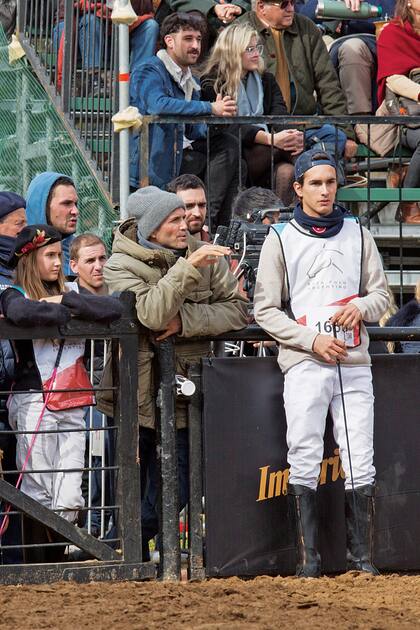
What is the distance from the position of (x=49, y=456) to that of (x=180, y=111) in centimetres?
368

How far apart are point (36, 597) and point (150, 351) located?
1.47 m

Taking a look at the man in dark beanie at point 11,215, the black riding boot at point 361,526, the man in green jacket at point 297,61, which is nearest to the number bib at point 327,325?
the black riding boot at point 361,526

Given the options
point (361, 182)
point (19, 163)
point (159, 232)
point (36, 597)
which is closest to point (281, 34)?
point (361, 182)

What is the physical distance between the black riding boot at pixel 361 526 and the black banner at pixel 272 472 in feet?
0.75

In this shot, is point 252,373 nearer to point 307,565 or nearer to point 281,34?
point 307,565

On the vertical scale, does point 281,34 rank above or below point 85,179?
above

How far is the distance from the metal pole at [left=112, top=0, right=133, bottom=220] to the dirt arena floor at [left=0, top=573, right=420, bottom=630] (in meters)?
4.01

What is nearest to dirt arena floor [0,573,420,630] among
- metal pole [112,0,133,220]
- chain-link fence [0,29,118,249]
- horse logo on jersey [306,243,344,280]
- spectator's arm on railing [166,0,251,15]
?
horse logo on jersey [306,243,344,280]

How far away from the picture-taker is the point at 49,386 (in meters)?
6.74

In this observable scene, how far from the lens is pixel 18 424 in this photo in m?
6.73

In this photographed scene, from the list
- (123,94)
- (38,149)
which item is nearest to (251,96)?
(123,94)

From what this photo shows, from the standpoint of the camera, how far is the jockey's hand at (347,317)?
6738mm

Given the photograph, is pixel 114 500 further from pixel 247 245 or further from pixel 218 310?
pixel 247 245

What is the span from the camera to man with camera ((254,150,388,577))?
22.0 feet
